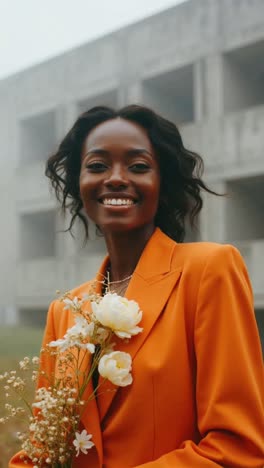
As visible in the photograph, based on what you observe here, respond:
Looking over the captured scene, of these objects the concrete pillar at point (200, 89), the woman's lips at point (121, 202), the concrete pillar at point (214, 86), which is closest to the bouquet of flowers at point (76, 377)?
the woman's lips at point (121, 202)

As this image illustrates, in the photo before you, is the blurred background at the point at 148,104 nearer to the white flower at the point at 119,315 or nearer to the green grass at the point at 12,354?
the green grass at the point at 12,354

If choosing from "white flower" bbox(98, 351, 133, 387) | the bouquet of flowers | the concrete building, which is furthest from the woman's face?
the concrete building

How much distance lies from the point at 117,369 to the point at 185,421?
21cm

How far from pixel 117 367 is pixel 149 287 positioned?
0.27m

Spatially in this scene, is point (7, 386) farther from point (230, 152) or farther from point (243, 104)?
point (243, 104)

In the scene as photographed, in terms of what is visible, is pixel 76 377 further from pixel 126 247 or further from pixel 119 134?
pixel 119 134

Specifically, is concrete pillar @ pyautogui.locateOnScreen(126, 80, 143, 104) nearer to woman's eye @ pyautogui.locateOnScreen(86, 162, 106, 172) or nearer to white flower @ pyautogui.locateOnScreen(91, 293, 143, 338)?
woman's eye @ pyautogui.locateOnScreen(86, 162, 106, 172)

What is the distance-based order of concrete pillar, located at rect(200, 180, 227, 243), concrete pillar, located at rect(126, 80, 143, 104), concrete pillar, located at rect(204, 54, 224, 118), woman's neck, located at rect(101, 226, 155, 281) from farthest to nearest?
concrete pillar, located at rect(126, 80, 143, 104) → concrete pillar, located at rect(204, 54, 224, 118) → concrete pillar, located at rect(200, 180, 227, 243) → woman's neck, located at rect(101, 226, 155, 281)

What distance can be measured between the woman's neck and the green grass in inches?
66.7

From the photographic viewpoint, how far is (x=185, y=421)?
1.64 metres

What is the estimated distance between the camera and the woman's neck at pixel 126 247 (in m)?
1.99

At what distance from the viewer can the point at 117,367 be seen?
163 cm

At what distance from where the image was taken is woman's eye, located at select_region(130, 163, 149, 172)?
1905mm

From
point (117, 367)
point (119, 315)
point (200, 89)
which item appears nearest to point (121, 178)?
point (119, 315)
